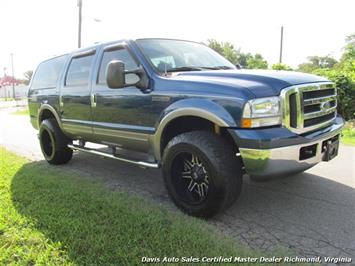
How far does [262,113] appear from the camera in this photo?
2.95 m

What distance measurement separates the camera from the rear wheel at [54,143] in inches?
224

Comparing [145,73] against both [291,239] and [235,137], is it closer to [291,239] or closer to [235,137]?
[235,137]

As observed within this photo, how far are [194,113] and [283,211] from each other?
1.39m

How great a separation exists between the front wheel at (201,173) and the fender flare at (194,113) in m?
0.21

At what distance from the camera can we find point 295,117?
3047mm

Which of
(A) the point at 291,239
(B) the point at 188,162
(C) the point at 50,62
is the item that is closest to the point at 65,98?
(C) the point at 50,62

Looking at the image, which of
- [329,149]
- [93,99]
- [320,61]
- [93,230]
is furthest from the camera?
[320,61]

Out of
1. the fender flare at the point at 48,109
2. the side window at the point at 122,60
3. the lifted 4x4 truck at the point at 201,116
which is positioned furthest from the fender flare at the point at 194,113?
the fender flare at the point at 48,109

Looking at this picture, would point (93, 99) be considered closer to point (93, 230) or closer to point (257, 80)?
point (93, 230)

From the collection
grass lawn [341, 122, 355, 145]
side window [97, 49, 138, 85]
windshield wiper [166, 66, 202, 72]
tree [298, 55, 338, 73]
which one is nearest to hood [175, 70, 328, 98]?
windshield wiper [166, 66, 202, 72]

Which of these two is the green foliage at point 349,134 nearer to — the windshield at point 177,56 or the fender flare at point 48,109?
the windshield at point 177,56

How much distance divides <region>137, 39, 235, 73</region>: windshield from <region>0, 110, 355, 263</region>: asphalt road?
1.56 metres

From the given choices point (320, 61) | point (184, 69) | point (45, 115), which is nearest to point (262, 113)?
point (184, 69)

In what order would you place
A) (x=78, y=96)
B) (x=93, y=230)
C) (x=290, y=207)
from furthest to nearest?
(x=78, y=96)
(x=290, y=207)
(x=93, y=230)
